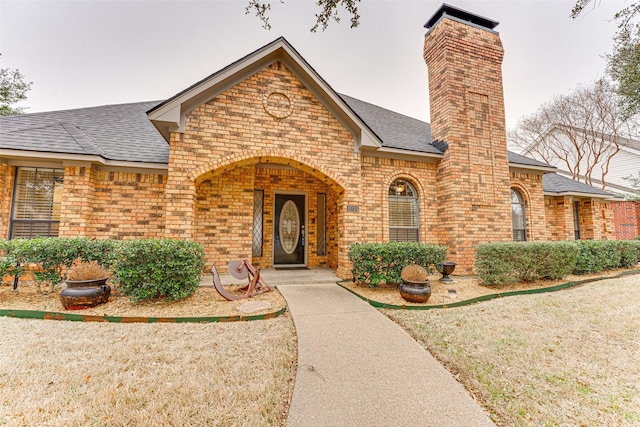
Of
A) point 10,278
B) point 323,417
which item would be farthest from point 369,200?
point 10,278

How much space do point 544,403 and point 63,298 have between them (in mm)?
6430

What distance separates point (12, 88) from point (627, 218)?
34.3 metres

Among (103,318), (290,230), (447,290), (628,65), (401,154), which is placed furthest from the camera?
(290,230)

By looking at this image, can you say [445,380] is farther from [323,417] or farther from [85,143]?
[85,143]

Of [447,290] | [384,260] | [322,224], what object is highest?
[322,224]

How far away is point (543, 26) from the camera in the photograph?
7.12 meters

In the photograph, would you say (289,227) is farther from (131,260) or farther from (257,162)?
(131,260)

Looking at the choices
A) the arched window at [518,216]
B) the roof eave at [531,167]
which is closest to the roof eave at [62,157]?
the roof eave at [531,167]

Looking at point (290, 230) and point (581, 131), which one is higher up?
point (581, 131)

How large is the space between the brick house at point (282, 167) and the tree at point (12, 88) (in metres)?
10.4

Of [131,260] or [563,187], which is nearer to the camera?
[131,260]

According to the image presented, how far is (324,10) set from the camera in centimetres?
370

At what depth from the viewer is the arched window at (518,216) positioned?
31.5 feet

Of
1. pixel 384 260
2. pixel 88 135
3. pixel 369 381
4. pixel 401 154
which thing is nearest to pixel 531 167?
pixel 401 154
